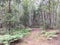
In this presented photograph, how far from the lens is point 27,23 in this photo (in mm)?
14336

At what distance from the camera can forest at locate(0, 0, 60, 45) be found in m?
8.10

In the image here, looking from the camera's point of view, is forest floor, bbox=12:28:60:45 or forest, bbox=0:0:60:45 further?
forest, bbox=0:0:60:45

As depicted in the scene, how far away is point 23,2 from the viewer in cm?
1366

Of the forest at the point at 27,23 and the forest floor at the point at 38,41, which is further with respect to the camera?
the forest at the point at 27,23

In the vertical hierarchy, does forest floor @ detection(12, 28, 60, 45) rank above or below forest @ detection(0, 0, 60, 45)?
below

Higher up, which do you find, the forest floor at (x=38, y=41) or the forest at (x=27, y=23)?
the forest at (x=27, y=23)

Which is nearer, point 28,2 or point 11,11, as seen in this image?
point 11,11

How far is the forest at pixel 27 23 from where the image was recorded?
810 centimetres

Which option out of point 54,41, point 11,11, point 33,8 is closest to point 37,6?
point 33,8

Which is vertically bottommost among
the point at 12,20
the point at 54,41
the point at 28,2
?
the point at 54,41

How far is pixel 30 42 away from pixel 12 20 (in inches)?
105

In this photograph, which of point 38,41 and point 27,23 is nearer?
point 38,41

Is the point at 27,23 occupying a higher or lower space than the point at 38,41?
higher

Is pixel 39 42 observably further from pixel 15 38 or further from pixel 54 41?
pixel 15 38
